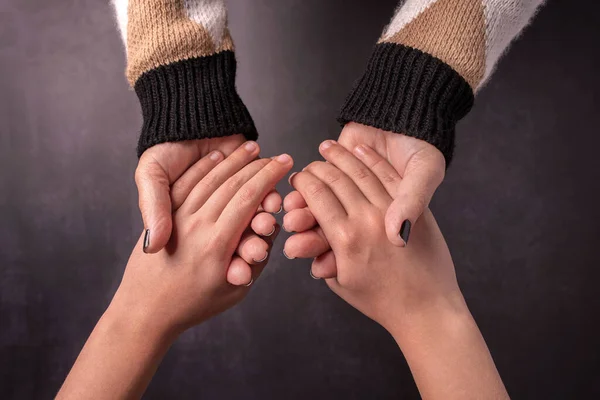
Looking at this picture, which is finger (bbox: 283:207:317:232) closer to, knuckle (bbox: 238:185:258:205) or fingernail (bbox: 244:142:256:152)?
knuckle (bbox: 238:185:258:205)

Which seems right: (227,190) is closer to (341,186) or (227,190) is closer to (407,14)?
(341,186)

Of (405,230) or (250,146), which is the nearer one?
(405,230)


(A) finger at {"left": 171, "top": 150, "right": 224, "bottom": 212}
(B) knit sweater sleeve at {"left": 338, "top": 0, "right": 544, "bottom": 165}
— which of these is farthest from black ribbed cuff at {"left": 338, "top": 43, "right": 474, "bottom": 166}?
(A) finger at {"left": 171, "top": 150, "right": 224, "bottom": 212}

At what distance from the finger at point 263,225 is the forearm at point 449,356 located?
245 millimetres

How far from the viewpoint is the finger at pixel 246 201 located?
909mm

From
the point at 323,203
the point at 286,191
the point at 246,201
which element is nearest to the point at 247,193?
the point at 246,201

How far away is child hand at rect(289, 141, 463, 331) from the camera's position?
889mm

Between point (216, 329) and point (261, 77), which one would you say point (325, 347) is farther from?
point (261, 77)

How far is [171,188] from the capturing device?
3.12 ft

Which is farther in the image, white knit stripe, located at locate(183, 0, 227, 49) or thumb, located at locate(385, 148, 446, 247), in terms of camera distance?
white knit stripe, located at locate(183, 0, 227, 49)

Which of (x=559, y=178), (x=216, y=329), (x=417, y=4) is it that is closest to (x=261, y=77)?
(x=417, y=4)

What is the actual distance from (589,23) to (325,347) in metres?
0.93

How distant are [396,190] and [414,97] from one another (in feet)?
0.49

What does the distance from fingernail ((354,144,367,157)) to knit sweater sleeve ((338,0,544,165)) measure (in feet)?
0.14
